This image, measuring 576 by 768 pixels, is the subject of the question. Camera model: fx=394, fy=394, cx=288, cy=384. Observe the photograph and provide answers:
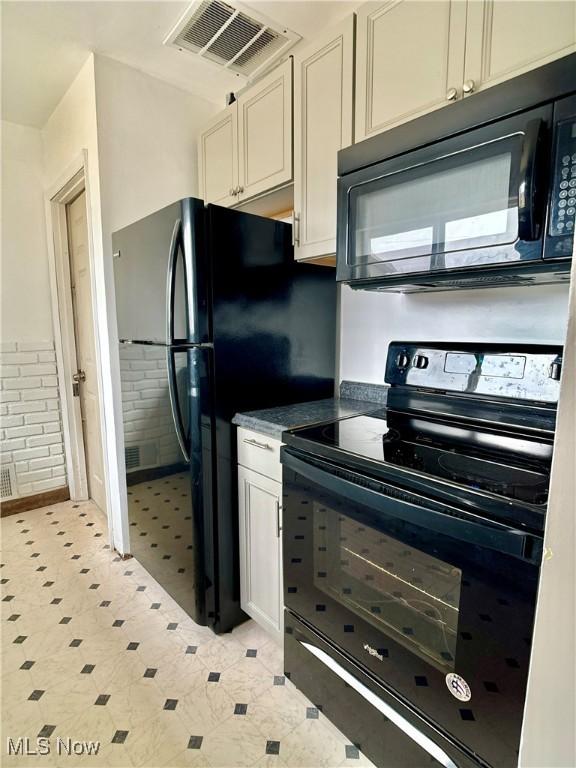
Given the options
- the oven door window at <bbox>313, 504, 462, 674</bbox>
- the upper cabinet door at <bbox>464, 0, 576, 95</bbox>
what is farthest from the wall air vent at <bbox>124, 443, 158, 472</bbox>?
the upper cabinet door at <bbox>464, 0, 576, 95</bbox>

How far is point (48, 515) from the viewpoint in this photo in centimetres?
286

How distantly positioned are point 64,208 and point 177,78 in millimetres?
1235

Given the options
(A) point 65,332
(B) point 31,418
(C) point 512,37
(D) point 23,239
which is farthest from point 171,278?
(B) point 31,418

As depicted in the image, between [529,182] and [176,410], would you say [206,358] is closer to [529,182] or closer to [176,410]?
[176,410]

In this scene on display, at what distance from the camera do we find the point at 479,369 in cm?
136

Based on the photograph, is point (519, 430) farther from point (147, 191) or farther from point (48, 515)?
point (48, 515)

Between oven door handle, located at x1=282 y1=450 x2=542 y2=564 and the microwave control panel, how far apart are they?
26.3 inches

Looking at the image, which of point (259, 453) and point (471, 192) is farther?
point (259, 453)

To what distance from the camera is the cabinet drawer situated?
4.80ft

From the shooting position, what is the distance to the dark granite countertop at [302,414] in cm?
147

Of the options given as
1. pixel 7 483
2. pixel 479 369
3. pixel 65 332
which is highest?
pixel 65 332

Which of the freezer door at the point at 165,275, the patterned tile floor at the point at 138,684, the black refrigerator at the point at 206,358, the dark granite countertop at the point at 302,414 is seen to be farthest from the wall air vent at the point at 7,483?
the dark granite countertop at the point at 302,414

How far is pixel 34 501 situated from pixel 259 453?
2.34 meters

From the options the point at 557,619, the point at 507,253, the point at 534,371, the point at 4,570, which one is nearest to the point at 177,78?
the point at 507,253
